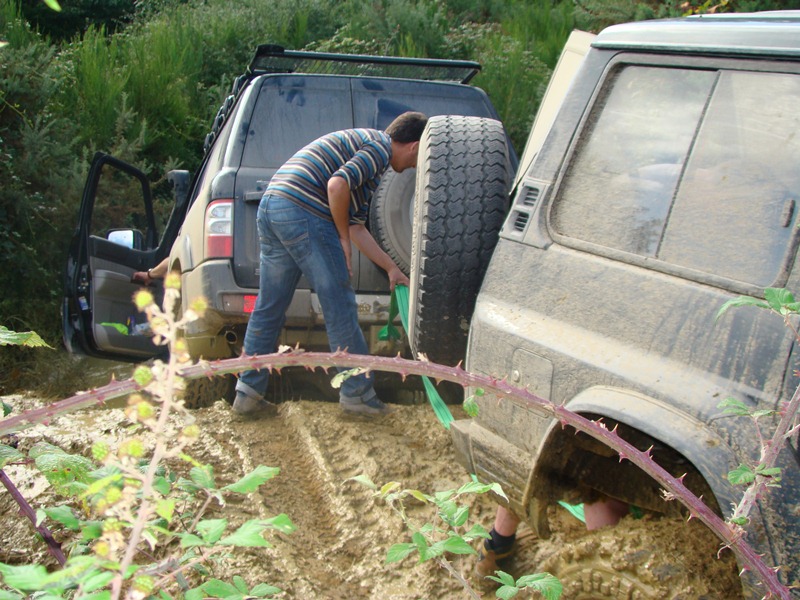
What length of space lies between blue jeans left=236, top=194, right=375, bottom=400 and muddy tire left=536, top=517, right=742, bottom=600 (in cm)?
222

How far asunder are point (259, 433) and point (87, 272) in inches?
75.4

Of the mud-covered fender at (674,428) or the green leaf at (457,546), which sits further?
the mud-covered fender at (674,428)

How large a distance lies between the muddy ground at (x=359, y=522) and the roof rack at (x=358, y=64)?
2.34 meters

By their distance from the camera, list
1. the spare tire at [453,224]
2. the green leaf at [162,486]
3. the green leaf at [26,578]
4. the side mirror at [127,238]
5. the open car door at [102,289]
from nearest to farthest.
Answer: the green leaf at [26,578]
the green leaf at [162,486]
the spare tire at [453,224]
the open car door at [102,289]
the side mirror at [127,238]

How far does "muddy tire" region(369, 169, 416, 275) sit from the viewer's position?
4.71 metres

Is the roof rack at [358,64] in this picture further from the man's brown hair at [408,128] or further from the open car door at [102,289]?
the open car door at [102,289]

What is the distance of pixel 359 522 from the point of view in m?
3.78

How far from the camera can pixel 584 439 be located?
2.51 metres

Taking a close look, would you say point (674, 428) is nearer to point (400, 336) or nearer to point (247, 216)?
point (400, 336)

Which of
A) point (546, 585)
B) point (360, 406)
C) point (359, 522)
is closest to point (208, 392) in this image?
point (360, 406)

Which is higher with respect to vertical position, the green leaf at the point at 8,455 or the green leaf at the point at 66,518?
the green leaf at the point at 8,455

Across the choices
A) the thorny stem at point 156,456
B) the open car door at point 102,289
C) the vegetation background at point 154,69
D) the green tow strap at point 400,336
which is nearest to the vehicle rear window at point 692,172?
the green tow strap at point 400,336

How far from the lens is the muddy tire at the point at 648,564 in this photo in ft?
7.52

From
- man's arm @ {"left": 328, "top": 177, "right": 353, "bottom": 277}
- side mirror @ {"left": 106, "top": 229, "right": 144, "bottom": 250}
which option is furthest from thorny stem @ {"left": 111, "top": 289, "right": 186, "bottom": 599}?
side mirror @ {"left": 106, "top": 229, "right": 144, "bottom": 250}
